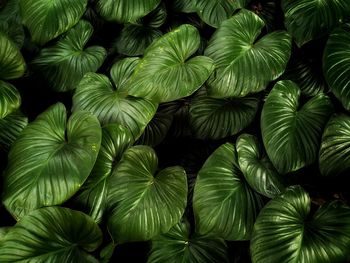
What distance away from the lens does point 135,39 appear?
1.93 metres

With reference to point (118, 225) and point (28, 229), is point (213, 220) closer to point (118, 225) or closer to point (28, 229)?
point (118, 225)

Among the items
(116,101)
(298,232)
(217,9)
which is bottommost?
(298,232)

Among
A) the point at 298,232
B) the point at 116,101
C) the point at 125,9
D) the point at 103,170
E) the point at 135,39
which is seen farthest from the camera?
the point at 135,39

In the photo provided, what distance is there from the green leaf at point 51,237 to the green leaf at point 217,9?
992 millimetres

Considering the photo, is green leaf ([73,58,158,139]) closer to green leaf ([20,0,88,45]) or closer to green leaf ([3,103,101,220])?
green leaf ([3,103,101,220])

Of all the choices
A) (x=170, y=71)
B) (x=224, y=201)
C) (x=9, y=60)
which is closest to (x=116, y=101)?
(x=170, y=71)

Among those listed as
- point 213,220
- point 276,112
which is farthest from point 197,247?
point 276,112

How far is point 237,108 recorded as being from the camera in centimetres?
165

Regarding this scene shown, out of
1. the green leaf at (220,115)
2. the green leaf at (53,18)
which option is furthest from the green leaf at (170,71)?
the green leaf at (53,18)

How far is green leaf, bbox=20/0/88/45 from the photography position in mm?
1794

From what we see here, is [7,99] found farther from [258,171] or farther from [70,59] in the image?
[258,171]

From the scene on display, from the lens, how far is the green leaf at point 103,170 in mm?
1430

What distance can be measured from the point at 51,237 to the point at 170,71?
716mm

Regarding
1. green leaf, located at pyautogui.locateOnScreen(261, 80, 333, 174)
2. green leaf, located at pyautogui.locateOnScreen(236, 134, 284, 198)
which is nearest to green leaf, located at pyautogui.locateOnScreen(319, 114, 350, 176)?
green leaf, located at pyautogui.locateOnScreen(261, 80, 333, 174)
